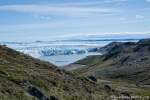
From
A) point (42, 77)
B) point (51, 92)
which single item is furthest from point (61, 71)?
point (51, 92)

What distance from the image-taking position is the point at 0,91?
80.6 ft

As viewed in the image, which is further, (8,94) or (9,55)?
(9,55)

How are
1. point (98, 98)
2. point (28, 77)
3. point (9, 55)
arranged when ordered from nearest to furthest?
point (28, 77), point (98, 98), point (9, 55)

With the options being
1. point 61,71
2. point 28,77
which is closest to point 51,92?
point 28,77

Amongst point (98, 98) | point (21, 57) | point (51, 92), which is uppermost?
point (21, 57)

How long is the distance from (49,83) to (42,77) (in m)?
1.65

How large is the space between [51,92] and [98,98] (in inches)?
360

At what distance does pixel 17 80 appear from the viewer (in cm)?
2886

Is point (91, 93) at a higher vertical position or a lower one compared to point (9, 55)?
lower

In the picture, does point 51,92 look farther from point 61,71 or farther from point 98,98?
point 61,71

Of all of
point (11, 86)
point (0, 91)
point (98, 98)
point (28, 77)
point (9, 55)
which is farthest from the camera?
point (9, 55)

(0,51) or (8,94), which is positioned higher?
(0,51)

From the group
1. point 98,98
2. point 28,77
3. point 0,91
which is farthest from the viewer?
point 98,98

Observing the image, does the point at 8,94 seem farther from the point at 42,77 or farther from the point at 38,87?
the point at 42,77
